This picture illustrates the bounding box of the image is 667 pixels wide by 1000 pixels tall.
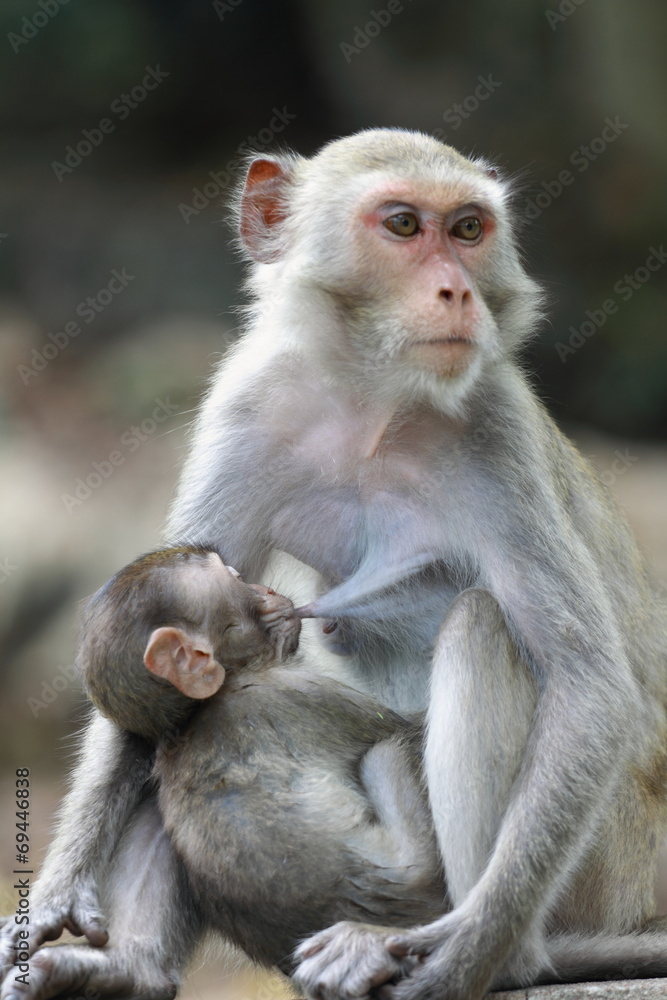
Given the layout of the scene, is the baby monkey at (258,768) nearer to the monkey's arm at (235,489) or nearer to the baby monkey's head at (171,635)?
the baby monkey's head at (171,635)

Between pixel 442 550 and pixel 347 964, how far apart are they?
1489mm

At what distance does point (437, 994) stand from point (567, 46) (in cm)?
1065

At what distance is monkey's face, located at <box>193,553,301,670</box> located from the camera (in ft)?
14.3

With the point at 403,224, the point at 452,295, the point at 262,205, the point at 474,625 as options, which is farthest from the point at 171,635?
the point at 262,205

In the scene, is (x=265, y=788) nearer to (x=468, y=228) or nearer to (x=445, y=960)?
(x=445, y=960)

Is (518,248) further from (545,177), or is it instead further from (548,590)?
(545,177)

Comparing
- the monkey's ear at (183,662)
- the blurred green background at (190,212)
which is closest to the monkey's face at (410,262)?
the monkey's ear at (183,662)

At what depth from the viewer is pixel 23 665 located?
10945mm

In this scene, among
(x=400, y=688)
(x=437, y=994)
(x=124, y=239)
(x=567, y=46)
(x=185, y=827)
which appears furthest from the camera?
(x=124, y=239)

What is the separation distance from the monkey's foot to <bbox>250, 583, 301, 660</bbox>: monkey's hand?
1.15 metres

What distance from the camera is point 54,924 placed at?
426cm

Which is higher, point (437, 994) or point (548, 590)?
point (548, 590)

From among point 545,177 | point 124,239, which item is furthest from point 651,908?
point 124,239

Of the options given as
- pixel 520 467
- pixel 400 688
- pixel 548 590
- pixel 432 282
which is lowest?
pixel 400 688
